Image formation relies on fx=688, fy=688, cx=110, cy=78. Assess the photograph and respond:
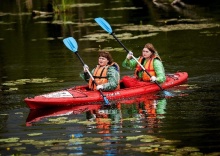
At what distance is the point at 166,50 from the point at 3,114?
8532mm

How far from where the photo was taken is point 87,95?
43.5 feet

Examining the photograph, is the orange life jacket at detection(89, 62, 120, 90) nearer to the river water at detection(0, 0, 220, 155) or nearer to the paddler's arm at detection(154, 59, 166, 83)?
the river water at detection(0, 0, 220, 155)

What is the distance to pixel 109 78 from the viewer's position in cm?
1349

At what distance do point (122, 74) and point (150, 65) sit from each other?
2112mm

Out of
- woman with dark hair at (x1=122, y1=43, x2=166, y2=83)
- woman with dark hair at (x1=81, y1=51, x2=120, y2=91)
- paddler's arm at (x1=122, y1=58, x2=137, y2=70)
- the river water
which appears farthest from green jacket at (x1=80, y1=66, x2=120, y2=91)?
paddler's arm at (x1=122, y1=58, x2=137, y2=70)

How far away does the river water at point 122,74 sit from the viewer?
988 centimetres

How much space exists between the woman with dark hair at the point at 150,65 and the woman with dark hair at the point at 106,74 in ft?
3.12

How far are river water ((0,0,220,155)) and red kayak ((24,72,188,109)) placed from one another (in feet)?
0.60

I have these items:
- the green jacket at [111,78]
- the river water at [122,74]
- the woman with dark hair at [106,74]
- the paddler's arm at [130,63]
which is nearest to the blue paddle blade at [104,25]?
the paddler's arm at [130,63]

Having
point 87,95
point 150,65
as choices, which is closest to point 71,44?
point 87,95

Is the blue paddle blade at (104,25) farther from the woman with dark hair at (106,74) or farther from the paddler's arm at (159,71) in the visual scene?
the woman with dark hair at (106,74)

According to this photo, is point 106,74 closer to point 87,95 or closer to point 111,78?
point 111,78

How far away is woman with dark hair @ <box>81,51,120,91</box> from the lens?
44.2 feet

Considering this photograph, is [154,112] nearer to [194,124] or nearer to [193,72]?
[194,124]
